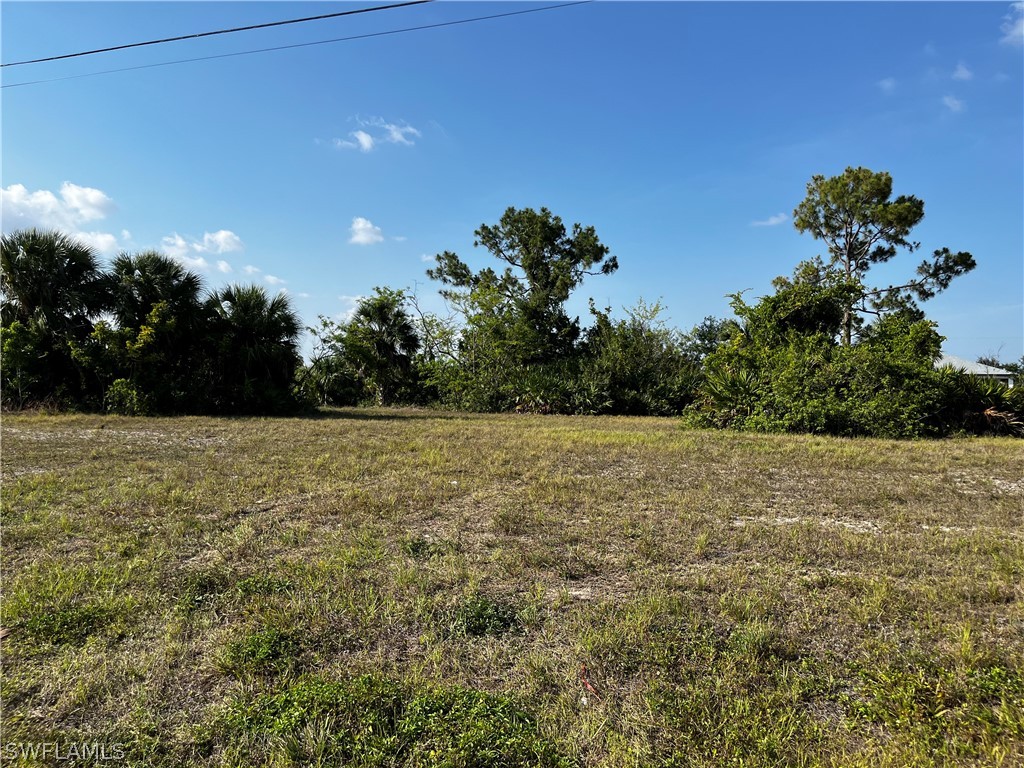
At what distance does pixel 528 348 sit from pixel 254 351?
10.3 meters

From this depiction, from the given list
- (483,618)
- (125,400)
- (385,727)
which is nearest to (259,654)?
(385,727)

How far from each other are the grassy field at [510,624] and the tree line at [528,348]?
6.57 m

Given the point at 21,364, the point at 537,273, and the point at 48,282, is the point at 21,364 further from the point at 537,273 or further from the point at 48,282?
the point at 537,273

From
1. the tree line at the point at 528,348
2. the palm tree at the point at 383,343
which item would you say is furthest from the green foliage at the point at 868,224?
the palm tree at the point at 383,343

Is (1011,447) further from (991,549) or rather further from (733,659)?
(733,659)

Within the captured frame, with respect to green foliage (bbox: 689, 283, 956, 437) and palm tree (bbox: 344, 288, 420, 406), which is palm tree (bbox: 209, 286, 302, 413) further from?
green foliage (bbox: 689, 283, 956, 437)

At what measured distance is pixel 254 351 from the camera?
52.5ft

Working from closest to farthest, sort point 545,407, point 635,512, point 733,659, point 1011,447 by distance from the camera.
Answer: point 733,659, point 635,512, point 1011,447, point 545,407

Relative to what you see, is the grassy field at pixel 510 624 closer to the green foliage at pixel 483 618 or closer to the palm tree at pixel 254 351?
the green foliage at pixel 483 618

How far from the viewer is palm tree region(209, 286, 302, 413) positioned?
51.5 feet

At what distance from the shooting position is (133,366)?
552 inches

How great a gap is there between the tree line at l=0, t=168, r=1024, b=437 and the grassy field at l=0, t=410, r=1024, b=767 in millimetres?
6571

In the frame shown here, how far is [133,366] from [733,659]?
626 inches

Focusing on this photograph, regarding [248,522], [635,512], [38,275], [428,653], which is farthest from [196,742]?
[38,275]
